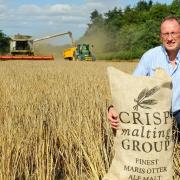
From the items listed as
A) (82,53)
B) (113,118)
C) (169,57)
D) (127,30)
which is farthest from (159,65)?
(127,30)

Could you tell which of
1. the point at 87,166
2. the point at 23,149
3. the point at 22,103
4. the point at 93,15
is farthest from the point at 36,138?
the point at 93,15

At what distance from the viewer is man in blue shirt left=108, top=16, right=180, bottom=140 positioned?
2.66 metres

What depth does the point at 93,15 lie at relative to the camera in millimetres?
58062

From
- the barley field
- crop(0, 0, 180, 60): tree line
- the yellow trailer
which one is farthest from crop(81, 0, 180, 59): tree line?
the barley field

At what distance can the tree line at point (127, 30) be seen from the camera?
107 feet

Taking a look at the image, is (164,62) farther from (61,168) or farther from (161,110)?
(61,168)

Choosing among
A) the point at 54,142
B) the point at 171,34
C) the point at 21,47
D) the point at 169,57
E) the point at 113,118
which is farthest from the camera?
the point at 21,47

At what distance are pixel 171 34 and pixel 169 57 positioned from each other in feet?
0.54

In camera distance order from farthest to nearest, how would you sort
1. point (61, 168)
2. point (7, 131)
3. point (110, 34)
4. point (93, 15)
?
point (93, 15)
point (110, 34)
point (61, 168)
point (7, 131)

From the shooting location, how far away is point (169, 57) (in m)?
2.78

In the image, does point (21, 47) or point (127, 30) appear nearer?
point (21, 47)

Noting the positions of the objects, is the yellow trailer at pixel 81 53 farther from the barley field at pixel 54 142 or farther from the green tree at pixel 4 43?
the barley field at pixel 54 142

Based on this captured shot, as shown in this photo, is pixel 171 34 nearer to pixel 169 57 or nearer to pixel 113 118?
pixel 169 57

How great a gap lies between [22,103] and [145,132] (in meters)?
1.40
